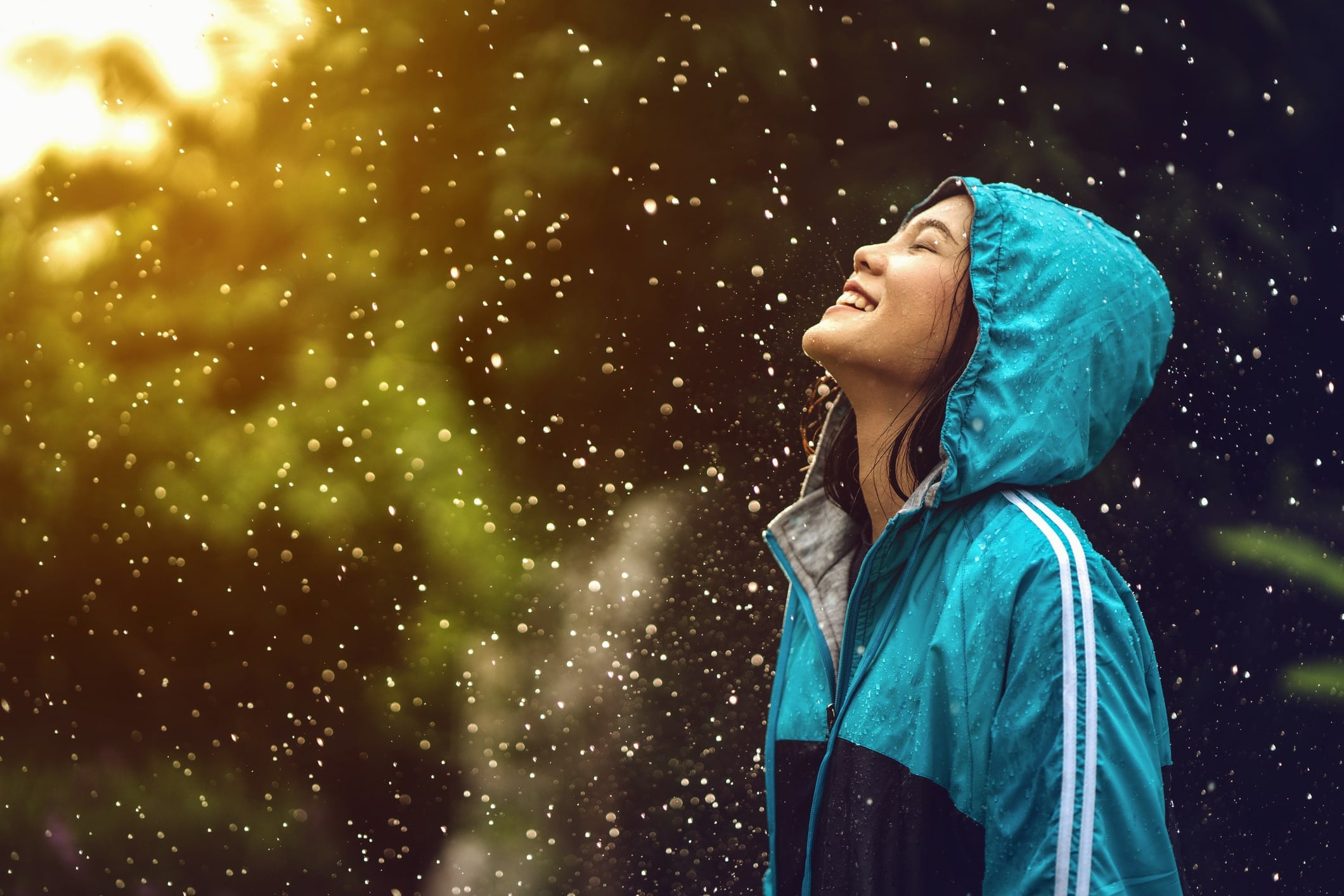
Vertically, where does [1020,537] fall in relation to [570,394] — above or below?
below

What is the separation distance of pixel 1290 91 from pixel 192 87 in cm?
121

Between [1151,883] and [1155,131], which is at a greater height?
[1155,131]

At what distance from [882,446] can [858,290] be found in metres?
0.12

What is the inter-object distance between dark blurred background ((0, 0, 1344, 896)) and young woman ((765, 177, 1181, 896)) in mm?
243

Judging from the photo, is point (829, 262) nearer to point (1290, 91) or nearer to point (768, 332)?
point (768, 332)

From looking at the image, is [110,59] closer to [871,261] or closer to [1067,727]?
[871,261]

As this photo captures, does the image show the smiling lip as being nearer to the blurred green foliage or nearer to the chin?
the chin

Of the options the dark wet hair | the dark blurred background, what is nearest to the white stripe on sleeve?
the dark wet hair

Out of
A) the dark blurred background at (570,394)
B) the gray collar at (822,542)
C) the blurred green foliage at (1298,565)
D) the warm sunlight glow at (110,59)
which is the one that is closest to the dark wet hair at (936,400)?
the gray collar at (822,542)

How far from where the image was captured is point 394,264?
3.27 ft

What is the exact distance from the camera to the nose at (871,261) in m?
0.71

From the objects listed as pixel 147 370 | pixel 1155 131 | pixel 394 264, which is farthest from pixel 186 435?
pixel 1155 131

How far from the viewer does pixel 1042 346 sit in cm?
66

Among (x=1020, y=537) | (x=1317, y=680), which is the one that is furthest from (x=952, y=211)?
(x=1317, y=680)
